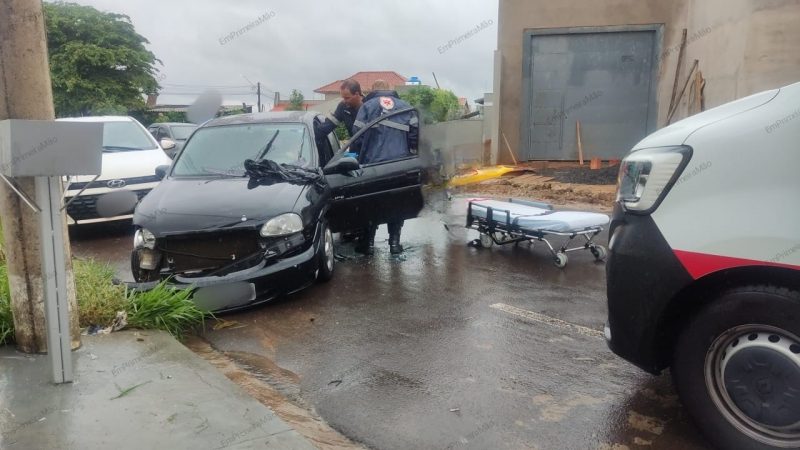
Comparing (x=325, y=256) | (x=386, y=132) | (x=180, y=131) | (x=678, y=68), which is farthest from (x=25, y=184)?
(x=678, y=68)

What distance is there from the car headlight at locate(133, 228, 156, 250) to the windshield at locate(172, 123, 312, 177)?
1079mm

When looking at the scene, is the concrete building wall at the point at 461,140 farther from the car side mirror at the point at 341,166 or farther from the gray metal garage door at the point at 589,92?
the car side mirror at the point at 341,166

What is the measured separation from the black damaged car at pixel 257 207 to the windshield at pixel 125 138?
2895mm

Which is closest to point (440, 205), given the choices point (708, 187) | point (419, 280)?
point (419, 280)

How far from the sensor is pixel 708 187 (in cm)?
272

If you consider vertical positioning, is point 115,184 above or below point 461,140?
below

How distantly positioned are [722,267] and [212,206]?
12.9 ft

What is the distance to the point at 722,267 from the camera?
8.73 feet

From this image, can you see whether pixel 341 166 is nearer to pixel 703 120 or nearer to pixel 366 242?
pixel 366 242

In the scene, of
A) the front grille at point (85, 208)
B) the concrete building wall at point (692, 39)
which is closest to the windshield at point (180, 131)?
the front grille at point (85, 208)

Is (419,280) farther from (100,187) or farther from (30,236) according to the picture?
(100,187)

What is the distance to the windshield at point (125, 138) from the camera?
916 cm

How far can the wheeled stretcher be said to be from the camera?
21.5 ft

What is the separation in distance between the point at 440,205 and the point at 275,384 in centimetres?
801
